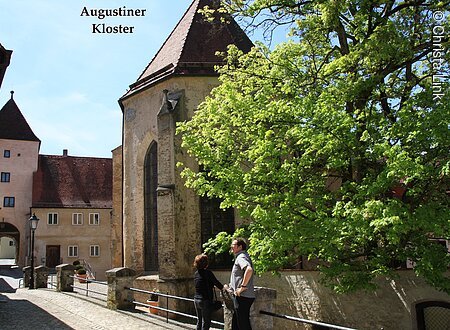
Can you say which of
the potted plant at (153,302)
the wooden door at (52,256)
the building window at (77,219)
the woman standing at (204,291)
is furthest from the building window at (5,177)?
the woman standing at (204,291)

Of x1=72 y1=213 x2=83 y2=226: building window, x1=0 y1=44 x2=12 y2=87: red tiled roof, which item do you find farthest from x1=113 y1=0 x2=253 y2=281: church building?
x1=72 y1=213 x2=83 y2=226: building window

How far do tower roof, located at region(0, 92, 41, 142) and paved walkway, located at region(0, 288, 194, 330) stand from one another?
29435mm

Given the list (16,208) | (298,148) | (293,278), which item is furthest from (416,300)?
(16,208)

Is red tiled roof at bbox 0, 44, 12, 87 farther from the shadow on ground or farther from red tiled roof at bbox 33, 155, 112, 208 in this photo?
red tiled roof at bbox 33, 155, 112, 208

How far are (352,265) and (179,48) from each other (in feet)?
36.7

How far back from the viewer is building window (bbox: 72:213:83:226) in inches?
1492

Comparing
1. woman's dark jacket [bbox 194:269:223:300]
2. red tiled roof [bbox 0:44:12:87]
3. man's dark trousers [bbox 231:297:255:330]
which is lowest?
man's dark trousers [bbox 231:297:255:330]

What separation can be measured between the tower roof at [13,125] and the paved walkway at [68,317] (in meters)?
29.4

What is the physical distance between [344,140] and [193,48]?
9600mm

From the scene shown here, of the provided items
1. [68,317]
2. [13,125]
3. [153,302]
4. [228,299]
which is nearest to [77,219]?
[13,125]

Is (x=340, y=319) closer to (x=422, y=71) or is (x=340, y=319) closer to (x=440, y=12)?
(x=422, y=71)

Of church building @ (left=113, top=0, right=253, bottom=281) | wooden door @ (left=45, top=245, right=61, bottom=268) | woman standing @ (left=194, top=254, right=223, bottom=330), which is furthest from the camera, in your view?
wooden door @ (left=45, top=245, right=61, bottom=268)

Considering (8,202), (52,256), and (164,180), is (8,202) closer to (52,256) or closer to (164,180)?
(52,256)

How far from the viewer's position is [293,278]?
12422 mm
